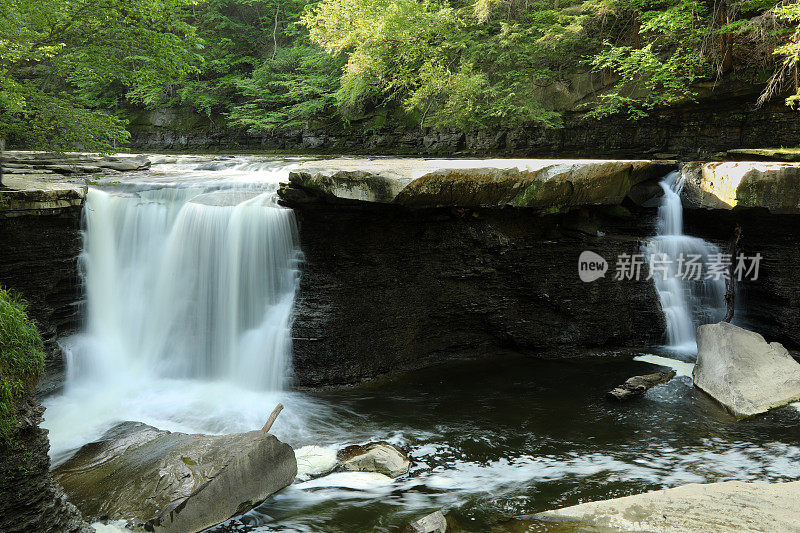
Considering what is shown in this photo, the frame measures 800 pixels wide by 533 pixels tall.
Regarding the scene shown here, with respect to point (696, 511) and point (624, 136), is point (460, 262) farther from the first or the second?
point (624, 136)

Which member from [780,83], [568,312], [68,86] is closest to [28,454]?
[568,312]

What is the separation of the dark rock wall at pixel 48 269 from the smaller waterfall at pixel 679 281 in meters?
9.74

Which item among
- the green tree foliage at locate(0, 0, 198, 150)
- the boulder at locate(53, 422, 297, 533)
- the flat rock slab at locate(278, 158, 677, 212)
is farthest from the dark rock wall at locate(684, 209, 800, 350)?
the green tree foliage at locate(0, 0, 198, 150)

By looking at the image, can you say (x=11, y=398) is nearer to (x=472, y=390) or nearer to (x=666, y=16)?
(x=472, y=390)

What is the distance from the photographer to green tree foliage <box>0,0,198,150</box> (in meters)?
8.01

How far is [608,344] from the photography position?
32.4ft

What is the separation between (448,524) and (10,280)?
23.1 feet

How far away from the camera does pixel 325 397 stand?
821 centimetres

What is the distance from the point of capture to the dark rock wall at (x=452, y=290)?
28.4 ft

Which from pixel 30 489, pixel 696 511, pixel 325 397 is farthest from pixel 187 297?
pixel 696 511

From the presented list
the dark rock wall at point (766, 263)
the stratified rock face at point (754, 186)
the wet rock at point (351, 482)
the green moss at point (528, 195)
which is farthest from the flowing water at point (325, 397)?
the green moss at point (528, 195)

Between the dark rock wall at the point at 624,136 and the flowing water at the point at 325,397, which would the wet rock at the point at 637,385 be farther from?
the dark rock wall at the point at 624,136

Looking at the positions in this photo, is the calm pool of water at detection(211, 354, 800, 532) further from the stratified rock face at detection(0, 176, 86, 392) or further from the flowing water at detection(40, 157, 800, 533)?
the stratified rock face at detection(0, 176, 86, 392)

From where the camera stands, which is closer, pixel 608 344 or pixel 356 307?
pixel 356 307
